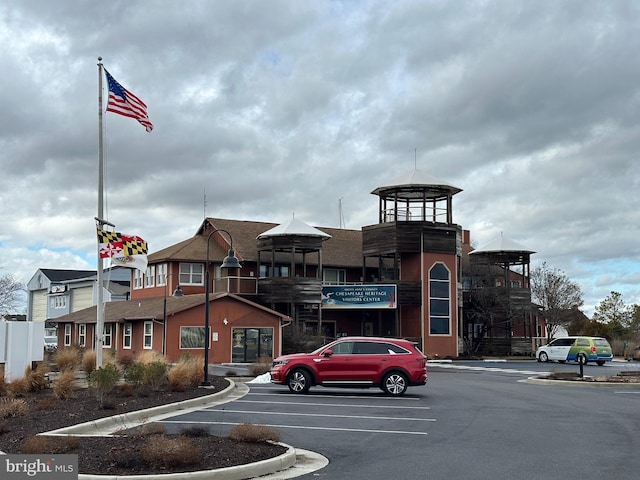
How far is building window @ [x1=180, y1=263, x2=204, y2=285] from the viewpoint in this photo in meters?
52.7

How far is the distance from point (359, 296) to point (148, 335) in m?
14.5

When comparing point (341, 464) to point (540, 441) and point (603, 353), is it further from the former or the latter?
point (603, 353)

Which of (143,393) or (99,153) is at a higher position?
(99,153)

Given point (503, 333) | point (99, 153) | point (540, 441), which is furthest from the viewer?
point (503, 333)

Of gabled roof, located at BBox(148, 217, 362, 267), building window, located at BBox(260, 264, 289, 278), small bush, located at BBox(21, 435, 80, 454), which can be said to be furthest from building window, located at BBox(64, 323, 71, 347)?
small bush, located at BBox(21, 435, 80, 454)

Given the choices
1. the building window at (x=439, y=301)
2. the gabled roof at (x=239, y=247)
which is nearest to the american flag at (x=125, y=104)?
the gabled roof at (x=239, y=247)

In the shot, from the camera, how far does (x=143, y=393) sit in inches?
777

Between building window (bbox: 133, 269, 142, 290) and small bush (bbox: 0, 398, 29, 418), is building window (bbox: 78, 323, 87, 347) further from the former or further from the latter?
small bush (bbox: 0, 398, 29, 418)

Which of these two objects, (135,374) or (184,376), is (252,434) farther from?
(184,376)

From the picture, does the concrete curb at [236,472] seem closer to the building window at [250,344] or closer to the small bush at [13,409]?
the small bush at [13,409]

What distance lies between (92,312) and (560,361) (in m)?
30.4

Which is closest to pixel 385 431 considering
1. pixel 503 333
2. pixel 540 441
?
pixel 540 441

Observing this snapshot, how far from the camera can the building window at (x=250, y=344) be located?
44.0m

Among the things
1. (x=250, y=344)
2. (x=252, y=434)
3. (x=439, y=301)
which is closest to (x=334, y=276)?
(x=439, y=301)
